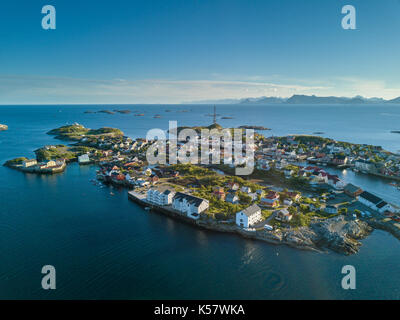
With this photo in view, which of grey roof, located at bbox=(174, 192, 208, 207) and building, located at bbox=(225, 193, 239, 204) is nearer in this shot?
grey roof, located at bbox=(174, 192, 208, 207)

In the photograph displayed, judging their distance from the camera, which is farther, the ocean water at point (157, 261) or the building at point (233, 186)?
the building at point (233, 186)

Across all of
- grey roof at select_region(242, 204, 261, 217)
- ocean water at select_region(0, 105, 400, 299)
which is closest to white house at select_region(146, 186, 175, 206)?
ocean water at select_region(0, 105, 400, 299)

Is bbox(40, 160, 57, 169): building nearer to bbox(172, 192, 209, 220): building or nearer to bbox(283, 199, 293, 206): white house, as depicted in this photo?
bbox(172, 192, 209, 220): building

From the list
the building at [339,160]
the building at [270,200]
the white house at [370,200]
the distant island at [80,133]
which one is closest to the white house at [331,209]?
the white house at [370,200]

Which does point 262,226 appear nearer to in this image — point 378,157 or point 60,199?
point 60,199

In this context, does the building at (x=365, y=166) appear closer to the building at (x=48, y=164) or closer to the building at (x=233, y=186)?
the building at (x=233, y=186)

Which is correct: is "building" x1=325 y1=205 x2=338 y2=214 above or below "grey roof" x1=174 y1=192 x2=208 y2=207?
below

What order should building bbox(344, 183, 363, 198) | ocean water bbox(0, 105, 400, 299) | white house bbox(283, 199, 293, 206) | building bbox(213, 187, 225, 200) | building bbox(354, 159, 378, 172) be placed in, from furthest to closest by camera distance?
building bbox(354, 159, 378, 172), building bbox(344, 183, 363, 198), building bbox(213, 187, 225, 200), white house bbox(283, 199, 293, 206), ocean water bbox(0, 105, 400, 299)

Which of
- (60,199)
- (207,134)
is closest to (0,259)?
(60,199)

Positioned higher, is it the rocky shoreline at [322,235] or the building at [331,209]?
the building at [331,209]
